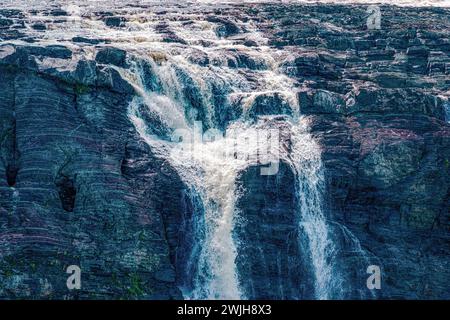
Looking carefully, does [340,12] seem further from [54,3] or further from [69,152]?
[69,152]

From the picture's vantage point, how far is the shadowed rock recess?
24.6 meters

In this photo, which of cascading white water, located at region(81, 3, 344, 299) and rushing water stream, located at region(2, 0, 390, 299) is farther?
rushing water stream, located at region(2, 0, 390, 299)

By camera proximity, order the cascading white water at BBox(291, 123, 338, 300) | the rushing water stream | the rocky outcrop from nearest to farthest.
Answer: the rocky outcrop → the rushing water stream → the cascading white water at BBox(291, 123, 338, 300)

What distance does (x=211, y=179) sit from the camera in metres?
27.3

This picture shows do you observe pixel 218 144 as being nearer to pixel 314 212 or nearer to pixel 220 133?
pixel 220 133

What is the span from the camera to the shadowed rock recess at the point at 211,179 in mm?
24562

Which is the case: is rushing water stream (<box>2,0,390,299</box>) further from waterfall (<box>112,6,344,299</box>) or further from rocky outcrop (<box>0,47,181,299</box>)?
rocky outcrop (<box>0,47,181,299</box>)

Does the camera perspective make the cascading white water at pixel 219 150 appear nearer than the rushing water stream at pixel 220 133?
Yes

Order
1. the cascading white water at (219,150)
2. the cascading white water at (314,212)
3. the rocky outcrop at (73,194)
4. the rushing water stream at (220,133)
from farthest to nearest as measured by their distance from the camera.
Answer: the cascading white water at (314,212), the rushing water stream at (220,133), the cascading white water at (219,150), the rocky outcrop at (73,194)

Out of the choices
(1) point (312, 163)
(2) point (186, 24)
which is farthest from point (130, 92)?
(2) point (186, 24)

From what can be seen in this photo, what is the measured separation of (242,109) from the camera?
31.3 m

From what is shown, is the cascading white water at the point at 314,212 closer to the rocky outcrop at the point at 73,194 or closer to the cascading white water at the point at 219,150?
the cascading white water at the point at 219,150

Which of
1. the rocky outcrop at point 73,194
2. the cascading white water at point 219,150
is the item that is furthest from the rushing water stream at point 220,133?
the rocky outcrop at point 73,194

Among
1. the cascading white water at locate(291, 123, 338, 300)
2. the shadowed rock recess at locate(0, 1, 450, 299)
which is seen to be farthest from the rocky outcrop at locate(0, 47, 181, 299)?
the cascading white water at locate(291, 123, 338, 300)
